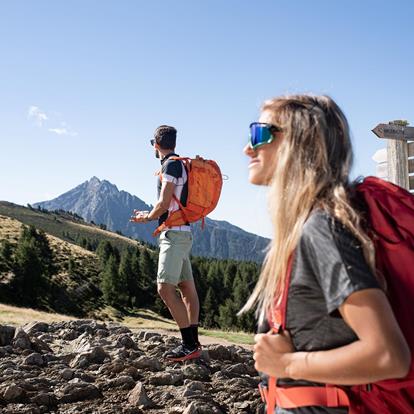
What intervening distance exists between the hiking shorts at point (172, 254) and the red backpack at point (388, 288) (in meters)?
4.55

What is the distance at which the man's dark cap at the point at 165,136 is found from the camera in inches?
261

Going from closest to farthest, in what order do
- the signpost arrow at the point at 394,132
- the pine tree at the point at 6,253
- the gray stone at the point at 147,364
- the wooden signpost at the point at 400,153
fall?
the gray stone at the point at 147,364 < the signpost arrow at the point at 394,132 < the wooden signpost at the point at 400,153 < the pine tree at the point at 6,253

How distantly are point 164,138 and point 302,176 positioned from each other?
481 cm

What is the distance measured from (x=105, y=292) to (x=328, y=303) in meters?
90.2

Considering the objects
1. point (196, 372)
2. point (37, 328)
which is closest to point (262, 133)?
point (196, 372)

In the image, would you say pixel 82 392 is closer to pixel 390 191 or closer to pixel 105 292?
pixel 390 191

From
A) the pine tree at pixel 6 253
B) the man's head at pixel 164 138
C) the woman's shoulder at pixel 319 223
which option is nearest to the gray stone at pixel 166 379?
the man's head at pixel 164 138

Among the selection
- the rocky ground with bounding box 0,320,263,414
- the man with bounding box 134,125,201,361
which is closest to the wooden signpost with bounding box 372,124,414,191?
the rocky ground with bounding box 0,320,263,414

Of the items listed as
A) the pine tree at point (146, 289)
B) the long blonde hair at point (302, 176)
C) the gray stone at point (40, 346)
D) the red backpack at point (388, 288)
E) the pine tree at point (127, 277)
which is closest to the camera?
the red backpack at point (388, 288)

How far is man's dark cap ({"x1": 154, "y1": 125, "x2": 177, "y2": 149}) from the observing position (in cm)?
663

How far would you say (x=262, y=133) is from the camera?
2.20 meters

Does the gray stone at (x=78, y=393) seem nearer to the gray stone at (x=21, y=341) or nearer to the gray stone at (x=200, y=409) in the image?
the gray stone at (x=200, y=409)

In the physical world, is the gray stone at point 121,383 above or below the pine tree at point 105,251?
above

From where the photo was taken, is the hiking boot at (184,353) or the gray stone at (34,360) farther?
the gray stone at (34,360)
